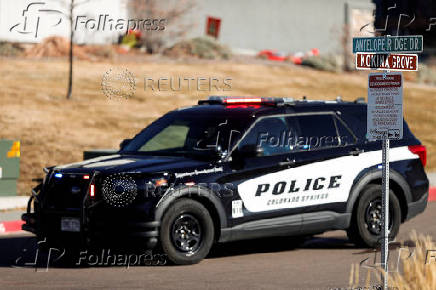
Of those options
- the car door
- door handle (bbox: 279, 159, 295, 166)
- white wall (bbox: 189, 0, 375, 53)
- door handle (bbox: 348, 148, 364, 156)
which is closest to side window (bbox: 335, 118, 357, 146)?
door handle (bbox: 348, 148, 364, 156)

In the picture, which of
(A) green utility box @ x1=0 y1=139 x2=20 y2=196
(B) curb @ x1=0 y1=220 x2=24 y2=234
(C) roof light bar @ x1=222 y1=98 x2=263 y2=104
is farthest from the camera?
(A) green utility box @ x1=0 y1=139 x2=20 y2=196

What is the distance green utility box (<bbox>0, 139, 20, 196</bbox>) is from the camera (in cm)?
1886

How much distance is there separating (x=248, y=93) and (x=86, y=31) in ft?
23.8

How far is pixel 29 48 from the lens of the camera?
123ft

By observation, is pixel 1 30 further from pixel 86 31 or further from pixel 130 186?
pixel 130 186

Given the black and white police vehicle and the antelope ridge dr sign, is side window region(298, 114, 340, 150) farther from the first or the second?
the antelope ridge dr sign

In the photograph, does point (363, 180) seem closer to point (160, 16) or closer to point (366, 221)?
point (366, 221)

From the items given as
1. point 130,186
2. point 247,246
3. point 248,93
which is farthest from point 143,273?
point 248,93

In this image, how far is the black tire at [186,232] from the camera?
10961 millimetres

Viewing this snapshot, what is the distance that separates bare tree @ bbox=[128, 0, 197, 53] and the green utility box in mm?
22319

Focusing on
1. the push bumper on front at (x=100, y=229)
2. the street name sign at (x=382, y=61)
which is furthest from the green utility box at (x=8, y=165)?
the street name sign at (x=382, y=61)

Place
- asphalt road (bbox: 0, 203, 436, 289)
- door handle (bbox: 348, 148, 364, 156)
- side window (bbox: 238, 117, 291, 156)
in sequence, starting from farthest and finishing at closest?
1. door handle (bbox: 348, 148, 364, 156)
2. side window (bbox: 238, 117, 291, 156)
3. asphalt road (bbox: 0, 203, 436, 289)

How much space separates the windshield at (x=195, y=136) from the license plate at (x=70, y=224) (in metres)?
1.48

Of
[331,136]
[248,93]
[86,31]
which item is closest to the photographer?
[331,136]
